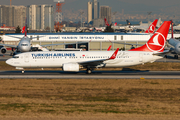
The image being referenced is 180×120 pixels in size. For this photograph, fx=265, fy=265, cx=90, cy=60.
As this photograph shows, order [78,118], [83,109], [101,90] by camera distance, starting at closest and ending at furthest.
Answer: [78,118], [83,109], [101,90]

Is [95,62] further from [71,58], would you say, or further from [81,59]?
[71,58]

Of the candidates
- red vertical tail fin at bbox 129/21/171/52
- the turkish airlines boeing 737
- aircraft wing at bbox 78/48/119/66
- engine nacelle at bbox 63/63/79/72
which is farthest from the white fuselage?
red vertical tail fin at bbox 129/21/171/52

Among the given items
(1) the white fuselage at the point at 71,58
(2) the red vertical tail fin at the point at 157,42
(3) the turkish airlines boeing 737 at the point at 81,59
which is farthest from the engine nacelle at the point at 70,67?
(2) the red vertical tail fin at the point at 157,42

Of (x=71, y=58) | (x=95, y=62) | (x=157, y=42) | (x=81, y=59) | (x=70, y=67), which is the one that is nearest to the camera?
(x=70, y=67)

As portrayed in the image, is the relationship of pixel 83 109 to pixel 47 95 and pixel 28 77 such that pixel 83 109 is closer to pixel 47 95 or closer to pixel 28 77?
pixel 47 95

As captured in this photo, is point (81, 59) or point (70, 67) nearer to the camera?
point (70, 67)

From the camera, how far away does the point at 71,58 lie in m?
42.2

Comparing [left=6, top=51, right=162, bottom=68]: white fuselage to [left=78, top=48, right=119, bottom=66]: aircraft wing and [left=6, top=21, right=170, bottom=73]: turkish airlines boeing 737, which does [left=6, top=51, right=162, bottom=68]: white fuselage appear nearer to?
[left=6, top=21, right=170, bottom=73]: turkish airlines boeing 737

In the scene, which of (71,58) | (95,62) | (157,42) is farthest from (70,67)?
(157,42)

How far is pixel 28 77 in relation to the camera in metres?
39.2

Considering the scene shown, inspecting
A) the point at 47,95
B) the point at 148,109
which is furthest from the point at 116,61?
the point at 148,109

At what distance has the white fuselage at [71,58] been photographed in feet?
137

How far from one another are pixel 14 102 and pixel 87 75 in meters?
17.4

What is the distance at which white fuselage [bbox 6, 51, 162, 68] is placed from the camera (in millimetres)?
41719
